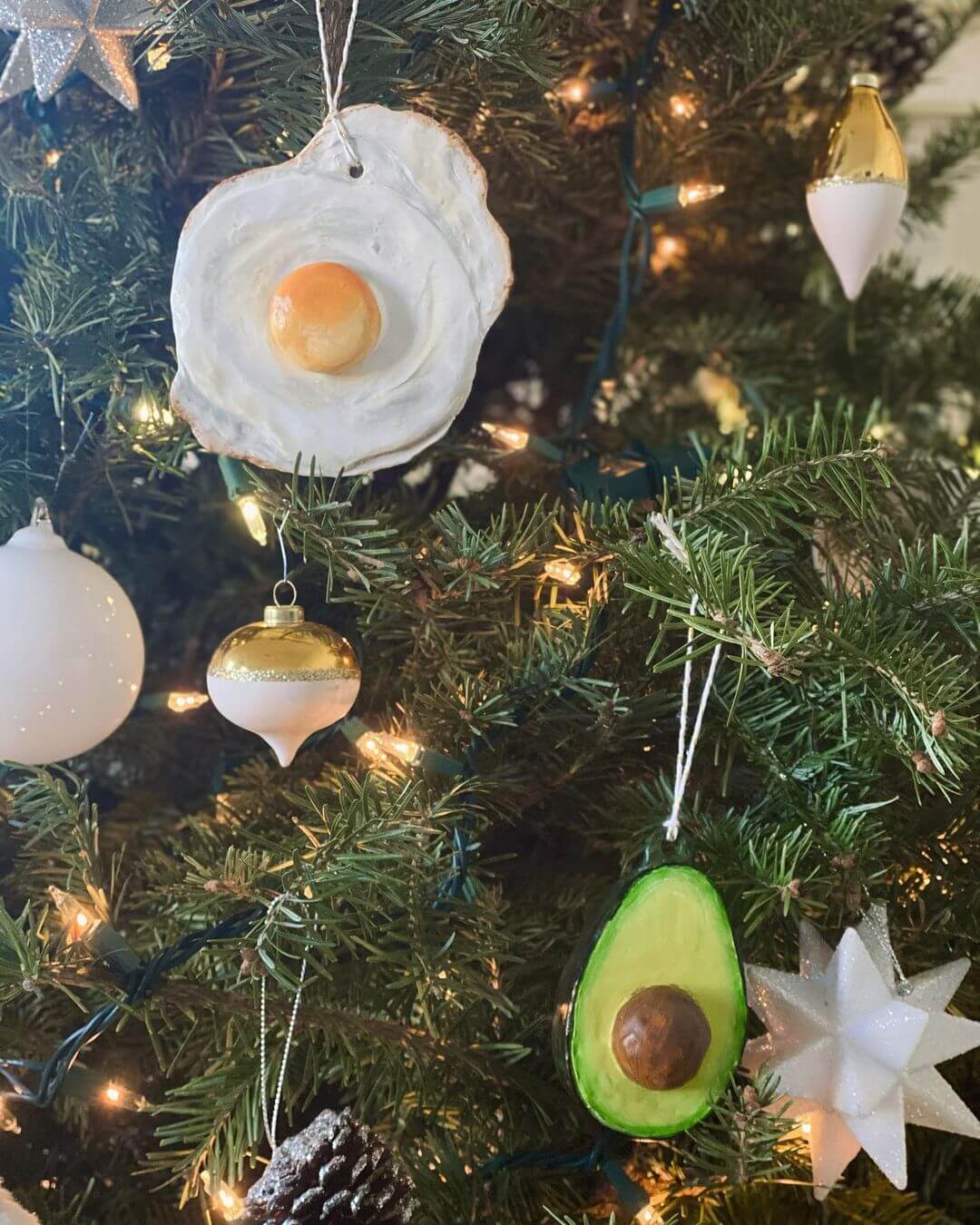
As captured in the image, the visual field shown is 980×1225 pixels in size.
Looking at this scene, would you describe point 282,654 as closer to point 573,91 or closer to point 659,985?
point 659,985

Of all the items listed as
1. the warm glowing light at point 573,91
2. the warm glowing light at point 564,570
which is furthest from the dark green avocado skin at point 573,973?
the warm glowing light at point 573,91

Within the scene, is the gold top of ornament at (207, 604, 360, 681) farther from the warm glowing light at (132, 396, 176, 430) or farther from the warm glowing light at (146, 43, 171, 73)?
the warm glowing light at (146, 43, 171, 73)

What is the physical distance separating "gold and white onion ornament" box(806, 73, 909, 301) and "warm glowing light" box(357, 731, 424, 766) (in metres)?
→ 0.29

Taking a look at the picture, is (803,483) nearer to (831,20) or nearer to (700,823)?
(700,823)

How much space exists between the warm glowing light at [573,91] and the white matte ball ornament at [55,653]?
0.32 m

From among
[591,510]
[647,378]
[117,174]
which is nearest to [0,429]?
[117,174]

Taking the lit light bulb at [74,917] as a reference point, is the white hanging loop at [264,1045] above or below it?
below

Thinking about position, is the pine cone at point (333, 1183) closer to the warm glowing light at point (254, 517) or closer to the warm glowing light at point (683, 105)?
the warm glowing light at point (254, 517)

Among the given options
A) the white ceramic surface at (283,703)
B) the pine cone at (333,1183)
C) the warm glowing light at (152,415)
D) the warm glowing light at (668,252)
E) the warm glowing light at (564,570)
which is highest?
the warm glowing light at (668,252)

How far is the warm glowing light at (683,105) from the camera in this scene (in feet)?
1.80

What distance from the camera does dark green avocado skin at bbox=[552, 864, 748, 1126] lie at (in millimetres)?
364

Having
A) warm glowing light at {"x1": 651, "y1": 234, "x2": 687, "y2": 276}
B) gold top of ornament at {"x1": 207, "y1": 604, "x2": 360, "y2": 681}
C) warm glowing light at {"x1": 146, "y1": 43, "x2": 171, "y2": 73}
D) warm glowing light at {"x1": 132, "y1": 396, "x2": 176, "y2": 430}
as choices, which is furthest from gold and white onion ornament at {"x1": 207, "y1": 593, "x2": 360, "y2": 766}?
warm glowing light at {"x1": 651, "y1": 234, "x2": 687, "y2": 276}

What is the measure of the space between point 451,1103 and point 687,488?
0.27m

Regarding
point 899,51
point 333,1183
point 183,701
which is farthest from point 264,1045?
point 899,51
